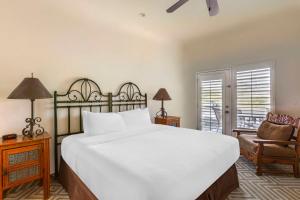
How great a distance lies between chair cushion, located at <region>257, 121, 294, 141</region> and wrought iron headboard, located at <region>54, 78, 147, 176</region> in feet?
8.37

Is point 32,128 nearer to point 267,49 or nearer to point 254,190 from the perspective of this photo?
point 254,190

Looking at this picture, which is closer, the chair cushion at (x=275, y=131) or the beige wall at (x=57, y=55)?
the beige wall at (x=57, y=55)

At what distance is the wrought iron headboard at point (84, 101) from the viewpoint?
271cm

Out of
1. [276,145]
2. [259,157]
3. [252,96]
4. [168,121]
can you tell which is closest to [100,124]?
[168,121]

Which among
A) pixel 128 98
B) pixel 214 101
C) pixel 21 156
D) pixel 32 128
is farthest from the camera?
pixel 214 101

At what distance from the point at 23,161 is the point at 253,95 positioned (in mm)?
4169

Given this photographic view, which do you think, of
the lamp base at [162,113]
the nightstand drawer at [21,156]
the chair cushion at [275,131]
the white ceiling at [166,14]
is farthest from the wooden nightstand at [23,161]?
the chair cushion at [275,131]

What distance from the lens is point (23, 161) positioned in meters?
1.96

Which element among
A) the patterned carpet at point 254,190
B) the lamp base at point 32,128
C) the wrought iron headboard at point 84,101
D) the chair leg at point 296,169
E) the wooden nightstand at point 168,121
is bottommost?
the patterned carpet at point 254,190

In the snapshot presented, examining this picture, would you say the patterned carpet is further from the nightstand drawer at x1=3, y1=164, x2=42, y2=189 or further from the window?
the window

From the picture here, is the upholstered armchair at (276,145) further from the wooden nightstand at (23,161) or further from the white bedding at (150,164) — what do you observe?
the wooden nightstand at (23,161)

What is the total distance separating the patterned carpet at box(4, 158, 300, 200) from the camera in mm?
2104

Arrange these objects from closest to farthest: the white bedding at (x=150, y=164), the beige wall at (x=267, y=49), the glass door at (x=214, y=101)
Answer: the white bedding at (x=150, y=164) < the beige wall at (x=267, y=49) < the glass door at (x=214, y=101)

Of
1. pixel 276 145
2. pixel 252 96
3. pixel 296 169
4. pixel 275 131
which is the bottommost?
pixel 296 169
